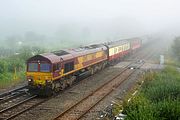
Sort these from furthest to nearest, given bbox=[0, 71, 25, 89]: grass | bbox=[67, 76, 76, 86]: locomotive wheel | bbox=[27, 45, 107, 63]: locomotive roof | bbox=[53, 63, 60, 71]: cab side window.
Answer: bbox=[0, 71, 25, 89]: grass, bbox=[67, 76, 76, 86]: locomotive wheel, bbox=[27, 45, 107, 63]: locomotive roof, bbox=[53, 63, 60, 71]: cab side window

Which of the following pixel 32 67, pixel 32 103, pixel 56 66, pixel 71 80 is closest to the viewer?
pixel 32 103

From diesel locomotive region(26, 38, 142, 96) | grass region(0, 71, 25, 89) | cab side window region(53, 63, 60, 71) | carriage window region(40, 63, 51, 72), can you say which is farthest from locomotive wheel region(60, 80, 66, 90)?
grass region(0, 71, 25, 89)

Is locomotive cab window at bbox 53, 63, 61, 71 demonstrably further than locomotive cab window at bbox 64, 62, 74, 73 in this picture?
No

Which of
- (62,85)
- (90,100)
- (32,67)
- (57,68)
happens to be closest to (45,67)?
(57,68)

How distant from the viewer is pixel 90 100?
73.4 ft

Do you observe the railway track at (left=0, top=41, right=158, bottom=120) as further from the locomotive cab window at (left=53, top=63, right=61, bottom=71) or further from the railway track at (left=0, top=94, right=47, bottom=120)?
the locomotive cab window at (left=53, top=63, right=61, bottom=71)

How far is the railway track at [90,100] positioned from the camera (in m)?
18.5

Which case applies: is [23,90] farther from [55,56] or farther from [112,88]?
[112,88]

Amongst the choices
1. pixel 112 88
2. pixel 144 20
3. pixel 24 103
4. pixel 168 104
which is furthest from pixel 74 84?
pixel 144 20

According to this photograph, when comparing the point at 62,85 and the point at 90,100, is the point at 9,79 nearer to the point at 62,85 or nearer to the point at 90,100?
the point at 62,85

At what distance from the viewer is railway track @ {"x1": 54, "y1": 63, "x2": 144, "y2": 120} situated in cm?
1854

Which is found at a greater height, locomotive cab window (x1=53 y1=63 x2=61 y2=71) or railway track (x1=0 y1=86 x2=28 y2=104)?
locomotive cab window (x1=53 y1=63 x2=61 y2=71)

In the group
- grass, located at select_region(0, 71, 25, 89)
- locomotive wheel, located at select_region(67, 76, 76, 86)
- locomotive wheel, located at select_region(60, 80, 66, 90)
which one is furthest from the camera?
grass, located at select_region(0, 71, 25, 89)

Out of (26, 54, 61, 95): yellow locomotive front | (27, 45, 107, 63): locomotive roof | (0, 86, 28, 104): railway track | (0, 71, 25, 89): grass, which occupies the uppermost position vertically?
(27, 45, 107, 63): locomotive roof
